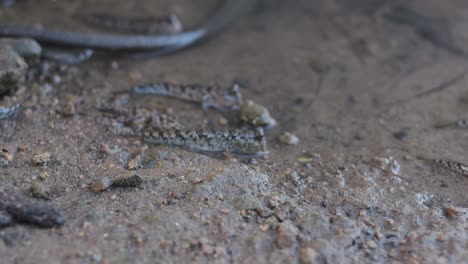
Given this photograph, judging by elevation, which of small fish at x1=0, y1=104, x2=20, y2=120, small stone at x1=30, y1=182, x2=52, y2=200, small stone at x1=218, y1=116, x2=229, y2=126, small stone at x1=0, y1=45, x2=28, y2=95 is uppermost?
small stone at x1=0, y1=45, x2=28, y2=95

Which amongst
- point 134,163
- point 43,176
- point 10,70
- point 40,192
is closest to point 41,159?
point 43,176

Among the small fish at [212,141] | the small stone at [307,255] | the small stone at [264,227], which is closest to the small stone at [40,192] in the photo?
the small fish at [212,141]

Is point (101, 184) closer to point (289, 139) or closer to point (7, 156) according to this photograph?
point (7, 156)

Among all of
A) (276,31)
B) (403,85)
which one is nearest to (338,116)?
(403,85)

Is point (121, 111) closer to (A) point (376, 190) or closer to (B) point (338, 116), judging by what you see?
(B) point (338, 116)

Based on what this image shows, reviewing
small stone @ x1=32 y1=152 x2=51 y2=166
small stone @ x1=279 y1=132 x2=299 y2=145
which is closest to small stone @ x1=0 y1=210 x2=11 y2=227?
small stone @ x1=32 y1=152 x2=51 y2=166

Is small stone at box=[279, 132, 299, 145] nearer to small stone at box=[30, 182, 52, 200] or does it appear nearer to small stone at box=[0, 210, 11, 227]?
small stone at box=[30, 182, 52, 200]

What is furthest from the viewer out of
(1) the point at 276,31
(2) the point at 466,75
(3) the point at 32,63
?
(1) the point at 276,31
